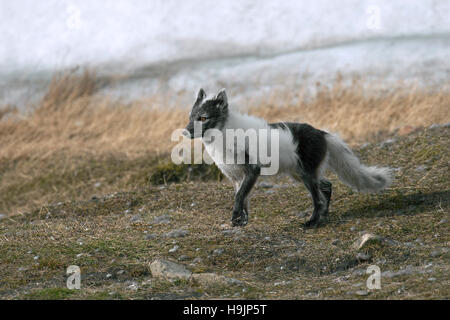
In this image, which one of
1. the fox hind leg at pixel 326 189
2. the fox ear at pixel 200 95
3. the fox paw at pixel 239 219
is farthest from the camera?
the fox hind leg at pixel 326 189

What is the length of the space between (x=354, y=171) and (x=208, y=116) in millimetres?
1779

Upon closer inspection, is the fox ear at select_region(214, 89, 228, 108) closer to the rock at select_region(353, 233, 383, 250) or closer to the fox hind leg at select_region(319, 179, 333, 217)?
the fox hind leg at select_region(319, 179, 333, 217)

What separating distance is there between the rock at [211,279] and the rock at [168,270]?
0.09 m

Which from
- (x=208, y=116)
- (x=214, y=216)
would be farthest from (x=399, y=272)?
(x=214, y=216)

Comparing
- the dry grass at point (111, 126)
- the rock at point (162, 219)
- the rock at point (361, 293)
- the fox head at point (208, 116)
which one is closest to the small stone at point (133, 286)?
the rock at point (361, 293)

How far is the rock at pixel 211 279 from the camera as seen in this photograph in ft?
16.9

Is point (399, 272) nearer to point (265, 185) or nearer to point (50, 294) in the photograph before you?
point (50, 294)

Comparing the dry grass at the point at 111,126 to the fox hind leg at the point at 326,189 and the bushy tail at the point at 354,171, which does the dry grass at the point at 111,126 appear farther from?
the fox hind leg at the point at 326,189

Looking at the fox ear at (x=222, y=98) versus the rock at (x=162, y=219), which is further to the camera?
the rock at (x=162, y=219)

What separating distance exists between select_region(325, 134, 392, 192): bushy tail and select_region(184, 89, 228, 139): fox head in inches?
50.3

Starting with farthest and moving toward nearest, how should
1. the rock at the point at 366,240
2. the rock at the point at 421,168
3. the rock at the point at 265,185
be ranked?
the rock at the point at 265,185
the rock at the point at 421,168
the rock at the point at 366,240

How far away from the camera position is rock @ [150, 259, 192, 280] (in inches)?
209

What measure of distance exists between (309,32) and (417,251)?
12203mm

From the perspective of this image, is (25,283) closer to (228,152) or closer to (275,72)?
(228,152)
